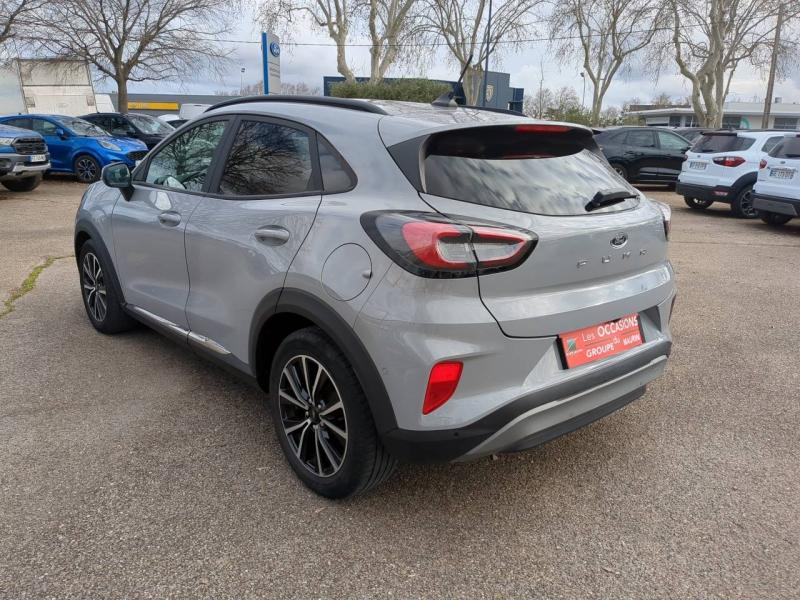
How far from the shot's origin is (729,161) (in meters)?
11.4

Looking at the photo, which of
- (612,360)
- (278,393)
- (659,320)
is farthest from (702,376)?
(278,393)

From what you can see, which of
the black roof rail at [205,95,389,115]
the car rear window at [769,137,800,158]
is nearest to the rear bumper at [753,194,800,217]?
the car rear window at [769,137,800,158]

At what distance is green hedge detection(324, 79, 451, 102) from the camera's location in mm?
28531

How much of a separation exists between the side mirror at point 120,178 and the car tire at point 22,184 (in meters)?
12.1

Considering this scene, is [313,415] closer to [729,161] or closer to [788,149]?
[788,149]

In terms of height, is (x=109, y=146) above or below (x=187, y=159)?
above

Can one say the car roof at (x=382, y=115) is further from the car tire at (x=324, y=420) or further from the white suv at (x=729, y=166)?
the white suv at (x=729, y=166)

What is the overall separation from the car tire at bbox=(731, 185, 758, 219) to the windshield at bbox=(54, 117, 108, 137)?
1474cm

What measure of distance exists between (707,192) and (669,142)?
15.5ft

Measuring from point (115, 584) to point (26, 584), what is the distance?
31 cm

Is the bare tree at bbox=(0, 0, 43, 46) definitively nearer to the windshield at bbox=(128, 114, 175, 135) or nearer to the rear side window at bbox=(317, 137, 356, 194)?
the windshield at bbox=(128, 114, 175, 135)

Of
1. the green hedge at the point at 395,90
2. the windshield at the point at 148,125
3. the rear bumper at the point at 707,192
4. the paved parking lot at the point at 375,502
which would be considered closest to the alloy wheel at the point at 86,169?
the windshield at the point at 148,125

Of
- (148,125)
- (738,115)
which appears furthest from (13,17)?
(738,115)

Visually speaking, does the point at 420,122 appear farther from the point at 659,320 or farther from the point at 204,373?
the point at 204,373
